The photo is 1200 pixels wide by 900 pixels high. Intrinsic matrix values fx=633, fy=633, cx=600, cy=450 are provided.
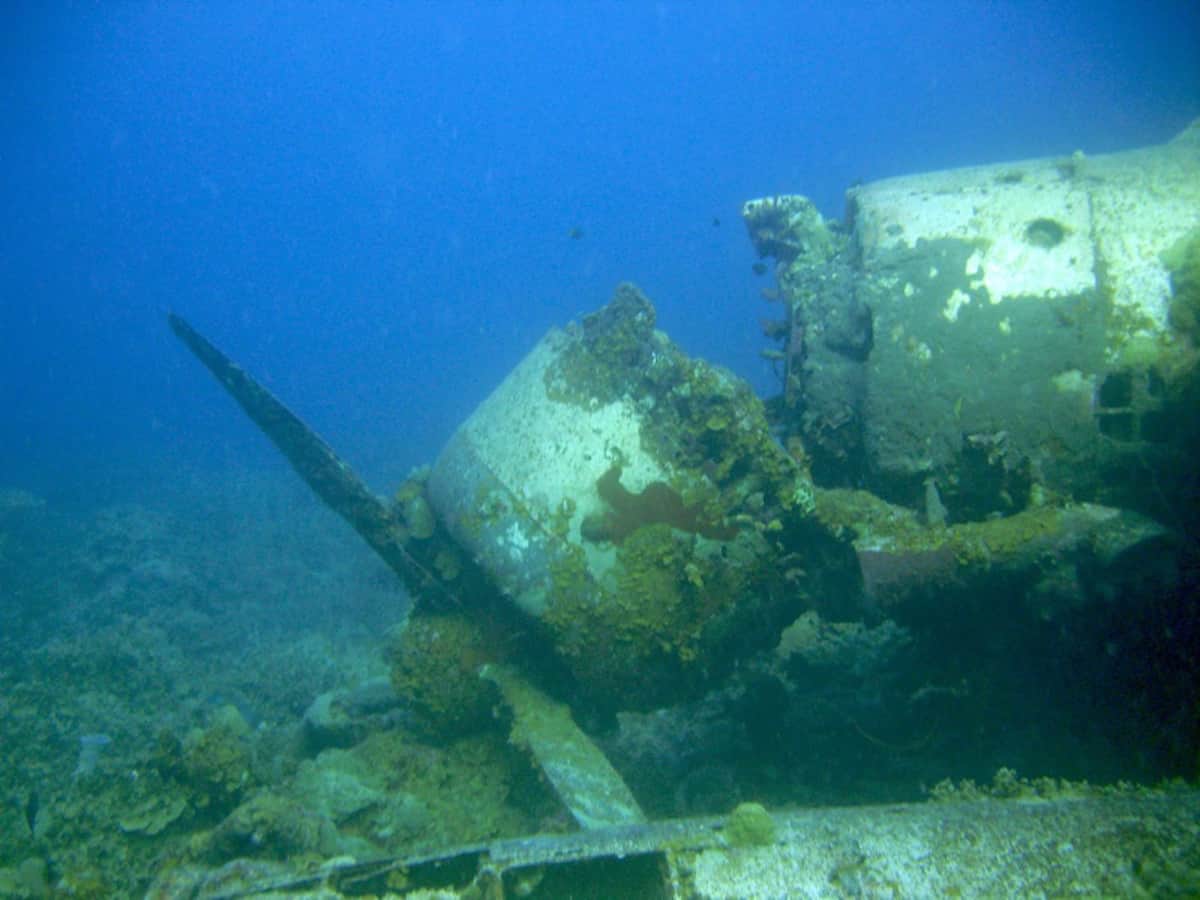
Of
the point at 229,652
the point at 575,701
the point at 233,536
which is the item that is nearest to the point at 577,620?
the point at 575,701

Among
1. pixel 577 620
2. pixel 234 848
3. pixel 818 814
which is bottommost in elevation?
pixel 234 848

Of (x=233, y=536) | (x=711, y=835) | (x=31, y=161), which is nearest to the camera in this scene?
(x=711, y=835)

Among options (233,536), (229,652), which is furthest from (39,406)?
(229,652)

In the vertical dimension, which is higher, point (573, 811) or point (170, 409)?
point (170, 409)

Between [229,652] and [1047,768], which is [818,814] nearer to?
[1047,768]

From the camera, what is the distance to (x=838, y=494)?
406 cm

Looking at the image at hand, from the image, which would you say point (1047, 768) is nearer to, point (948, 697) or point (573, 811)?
point (948, 697)

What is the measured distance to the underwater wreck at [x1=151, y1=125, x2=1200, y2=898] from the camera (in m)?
3.50

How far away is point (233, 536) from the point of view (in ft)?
54.8

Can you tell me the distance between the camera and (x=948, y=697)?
4.19m

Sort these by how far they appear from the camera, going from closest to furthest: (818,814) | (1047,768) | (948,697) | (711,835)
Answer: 1. (711,835)
2. (818,814)
3. (1047,768)
4. (948,697)

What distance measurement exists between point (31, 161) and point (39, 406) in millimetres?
82061

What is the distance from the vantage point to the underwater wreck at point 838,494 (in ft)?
11.5

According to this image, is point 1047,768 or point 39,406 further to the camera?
point 39,406
